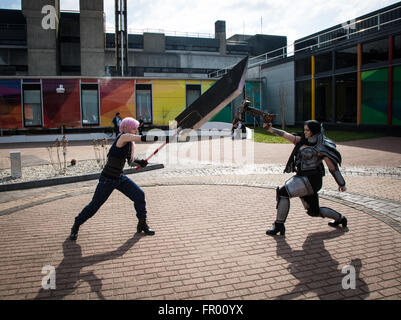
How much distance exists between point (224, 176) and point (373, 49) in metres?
16.5

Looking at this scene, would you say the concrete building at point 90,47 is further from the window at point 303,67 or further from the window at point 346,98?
the window at point 346,98

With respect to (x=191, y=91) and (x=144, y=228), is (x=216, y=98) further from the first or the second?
(x=191, y=91)

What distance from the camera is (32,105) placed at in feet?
79.0

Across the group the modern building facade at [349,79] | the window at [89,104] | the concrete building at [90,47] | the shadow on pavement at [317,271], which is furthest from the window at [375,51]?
the concrete building at [90,47]

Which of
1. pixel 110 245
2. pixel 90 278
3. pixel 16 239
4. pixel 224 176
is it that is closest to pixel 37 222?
pixel 16 239

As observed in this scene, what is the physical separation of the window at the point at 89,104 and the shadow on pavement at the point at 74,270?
69.6 feet

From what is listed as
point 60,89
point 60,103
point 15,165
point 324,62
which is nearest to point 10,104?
point 60,103

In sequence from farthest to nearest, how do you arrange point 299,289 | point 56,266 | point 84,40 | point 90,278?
point 84,40 → point 56,266 → point 90,278 → point 299,289

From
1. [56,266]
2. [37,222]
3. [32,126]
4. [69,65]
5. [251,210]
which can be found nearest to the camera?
[56,266]

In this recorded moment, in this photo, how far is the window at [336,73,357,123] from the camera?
22766mm

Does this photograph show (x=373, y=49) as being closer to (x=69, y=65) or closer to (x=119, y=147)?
(x=119, y=147)

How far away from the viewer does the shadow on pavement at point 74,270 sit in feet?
11.5

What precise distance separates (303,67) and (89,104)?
673 inches

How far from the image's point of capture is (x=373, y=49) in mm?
21172
